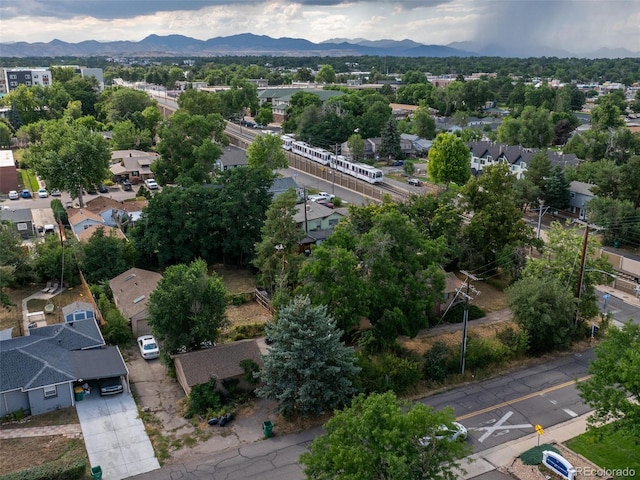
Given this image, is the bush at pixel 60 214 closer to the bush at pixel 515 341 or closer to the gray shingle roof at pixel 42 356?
the gray shingle roof at pixel 42 356

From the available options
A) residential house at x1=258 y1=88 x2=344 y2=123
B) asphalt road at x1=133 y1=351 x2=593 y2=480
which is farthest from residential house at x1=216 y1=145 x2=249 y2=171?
asphalt road at x1=133 y1=351 x2=593 y2=480

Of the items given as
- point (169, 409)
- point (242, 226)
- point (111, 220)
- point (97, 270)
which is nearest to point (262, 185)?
point (242, 226)

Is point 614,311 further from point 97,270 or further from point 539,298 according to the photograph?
point 97,270

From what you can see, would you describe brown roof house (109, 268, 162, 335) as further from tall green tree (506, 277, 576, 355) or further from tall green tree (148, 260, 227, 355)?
tall green tree (506, 277, 576, 355)

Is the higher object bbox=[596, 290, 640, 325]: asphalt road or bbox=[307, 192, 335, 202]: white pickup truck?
bbox=[307, 192, 335, 202]: white pickup truck

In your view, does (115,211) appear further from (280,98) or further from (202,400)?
(280,98)

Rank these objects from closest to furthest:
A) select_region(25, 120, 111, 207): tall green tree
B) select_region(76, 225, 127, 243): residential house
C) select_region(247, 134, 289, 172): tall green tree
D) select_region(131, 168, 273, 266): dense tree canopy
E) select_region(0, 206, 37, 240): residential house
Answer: select_region(131, 168, 273, 266): dense tree canopy < select_region(76, 225, 127, 243): residential house < select_region(0, 206, 37, 240): residential house < select_region(25, 120, 111, 207): tall green tree < select_region(247, 134, 289, 172): tall green tree
